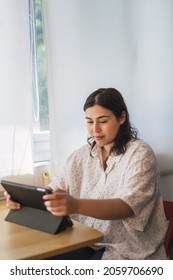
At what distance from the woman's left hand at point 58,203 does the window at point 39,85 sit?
81 centimetres

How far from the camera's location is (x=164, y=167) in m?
1.78

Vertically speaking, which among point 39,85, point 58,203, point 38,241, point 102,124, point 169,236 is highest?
point 39,85

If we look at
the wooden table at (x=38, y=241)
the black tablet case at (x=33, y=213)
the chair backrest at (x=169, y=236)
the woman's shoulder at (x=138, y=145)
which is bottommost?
the chair backrest at (x=169, y=236)

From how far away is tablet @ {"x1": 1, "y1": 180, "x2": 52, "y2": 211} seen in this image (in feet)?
3.50

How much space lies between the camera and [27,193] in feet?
3.73

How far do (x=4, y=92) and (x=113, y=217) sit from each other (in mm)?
794

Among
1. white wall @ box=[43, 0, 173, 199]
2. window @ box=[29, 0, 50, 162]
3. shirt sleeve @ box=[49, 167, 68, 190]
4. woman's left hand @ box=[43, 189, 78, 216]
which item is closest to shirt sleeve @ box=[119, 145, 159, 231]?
woman's left hand @ box=[43, 189, 78, 216]

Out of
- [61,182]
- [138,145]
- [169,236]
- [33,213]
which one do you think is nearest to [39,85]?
[61,182]

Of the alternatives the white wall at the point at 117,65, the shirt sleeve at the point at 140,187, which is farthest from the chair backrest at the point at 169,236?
the white wall at the point at 117,65

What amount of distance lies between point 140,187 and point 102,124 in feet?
1.00

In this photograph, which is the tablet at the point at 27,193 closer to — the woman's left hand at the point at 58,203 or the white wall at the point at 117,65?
the woman's left hand at the point at 58,203

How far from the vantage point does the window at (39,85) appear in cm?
177

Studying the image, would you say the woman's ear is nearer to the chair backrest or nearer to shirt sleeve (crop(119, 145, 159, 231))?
shirt sleeve (crop(119, 145, 159, 231))

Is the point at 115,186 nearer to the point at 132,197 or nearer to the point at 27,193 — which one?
the point at 132,197
